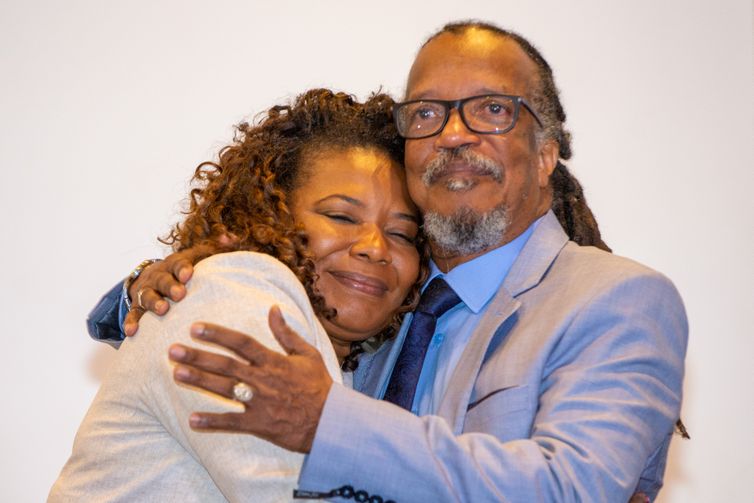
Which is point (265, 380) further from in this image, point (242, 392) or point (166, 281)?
point (166, 281)

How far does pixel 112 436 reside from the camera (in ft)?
5.88

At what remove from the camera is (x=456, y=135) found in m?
2.23

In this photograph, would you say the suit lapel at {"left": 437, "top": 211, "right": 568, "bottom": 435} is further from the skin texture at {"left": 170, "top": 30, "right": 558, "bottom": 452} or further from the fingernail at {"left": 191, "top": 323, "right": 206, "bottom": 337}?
the fingernail at {"left": 191, "top": 323, "right": 206, "bottom": 337}

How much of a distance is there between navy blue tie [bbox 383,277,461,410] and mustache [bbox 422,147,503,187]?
10.4 inches

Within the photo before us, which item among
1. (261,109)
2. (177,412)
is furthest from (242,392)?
(261,109)

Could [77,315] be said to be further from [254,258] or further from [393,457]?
[393,457]

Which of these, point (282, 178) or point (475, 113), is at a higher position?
point (475, 113)

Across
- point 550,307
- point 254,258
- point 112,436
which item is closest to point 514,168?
point 550,307

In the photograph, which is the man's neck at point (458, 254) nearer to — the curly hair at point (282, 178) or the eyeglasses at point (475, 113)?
the curly hair at point (282, 178)

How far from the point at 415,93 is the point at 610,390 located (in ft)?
3.00

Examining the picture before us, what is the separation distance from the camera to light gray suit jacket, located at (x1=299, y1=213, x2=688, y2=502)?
1586 millimetres

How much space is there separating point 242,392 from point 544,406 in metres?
0.61

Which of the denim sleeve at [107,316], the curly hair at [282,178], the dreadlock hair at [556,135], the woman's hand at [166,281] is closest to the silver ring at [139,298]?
the woman's hand at [166,281]

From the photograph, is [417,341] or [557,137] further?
[557,137]
